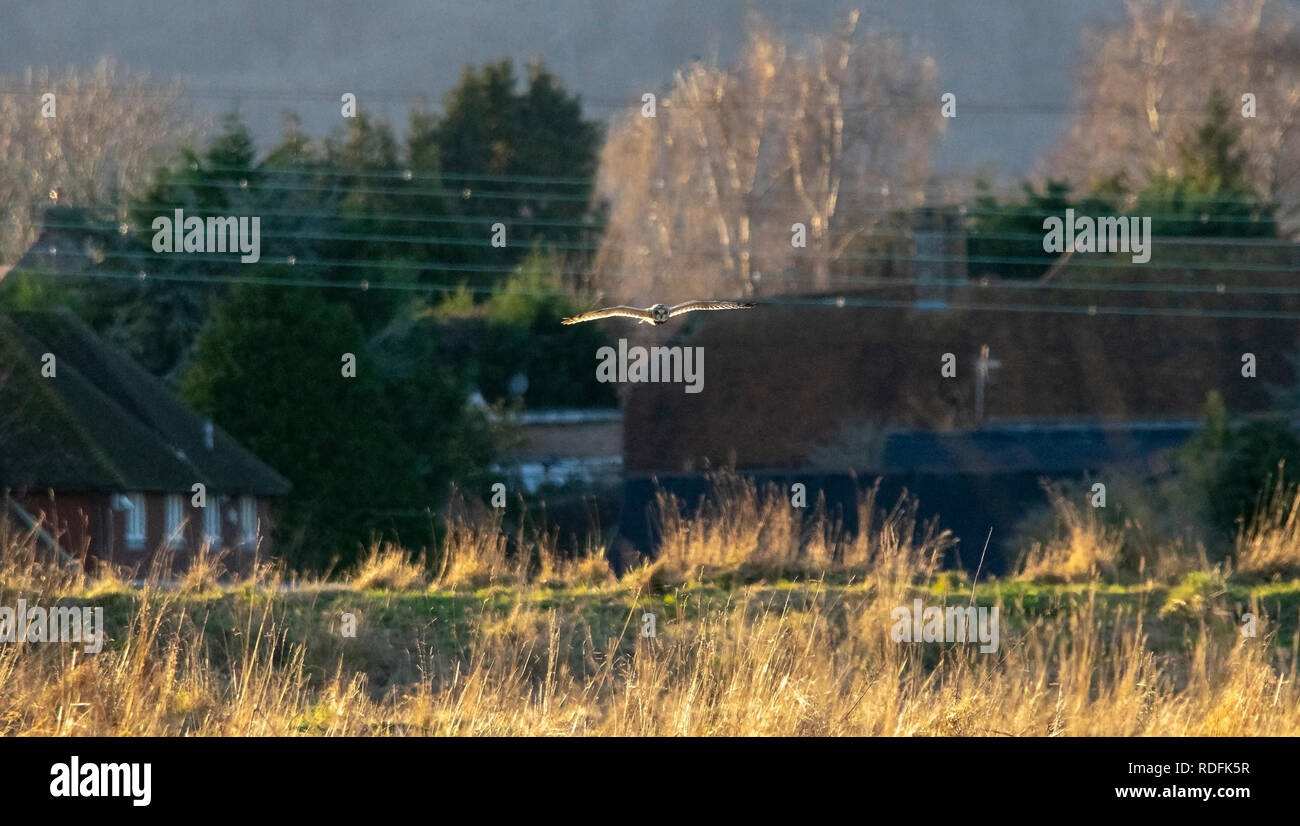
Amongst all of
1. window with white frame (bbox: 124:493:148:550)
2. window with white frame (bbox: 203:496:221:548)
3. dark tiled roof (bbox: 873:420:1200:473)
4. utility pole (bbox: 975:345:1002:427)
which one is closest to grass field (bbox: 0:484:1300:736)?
window with white frame (bbox: 124:493:148:550)

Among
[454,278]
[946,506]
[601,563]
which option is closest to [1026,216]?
[946,506]

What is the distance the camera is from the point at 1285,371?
4338 centimetres

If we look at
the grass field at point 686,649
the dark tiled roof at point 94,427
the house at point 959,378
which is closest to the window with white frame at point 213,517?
the dark tiled roof at point 94,427

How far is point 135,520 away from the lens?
30953 millimetres

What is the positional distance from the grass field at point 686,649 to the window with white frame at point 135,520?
15.9m

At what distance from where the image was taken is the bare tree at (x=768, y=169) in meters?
52.0

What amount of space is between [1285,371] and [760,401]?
14163mm

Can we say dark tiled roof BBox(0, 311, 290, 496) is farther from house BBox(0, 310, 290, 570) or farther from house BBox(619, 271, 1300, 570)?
house BBox(619, 271, 1300, 570)

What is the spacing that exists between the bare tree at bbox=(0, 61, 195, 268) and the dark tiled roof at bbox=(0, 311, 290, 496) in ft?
12.9

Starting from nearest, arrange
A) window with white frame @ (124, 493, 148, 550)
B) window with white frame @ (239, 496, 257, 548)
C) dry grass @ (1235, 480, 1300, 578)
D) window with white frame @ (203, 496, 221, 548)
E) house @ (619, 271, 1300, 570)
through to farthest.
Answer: dry grass @ (1235, 480, 1300, 578) < window with white frame @ (124, 493, 148, 550) < window with white frame @ (203, 496, 221, 548) < window with white frame @ (239, 496, 257, 548) < house @ (619, 271, 1300, 570)

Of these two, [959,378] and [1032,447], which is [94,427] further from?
[1032,447]

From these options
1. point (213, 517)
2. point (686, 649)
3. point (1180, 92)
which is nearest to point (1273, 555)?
point (686, 649)

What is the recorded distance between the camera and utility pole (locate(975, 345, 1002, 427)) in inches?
1646

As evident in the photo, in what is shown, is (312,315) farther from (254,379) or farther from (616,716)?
(616,716)
